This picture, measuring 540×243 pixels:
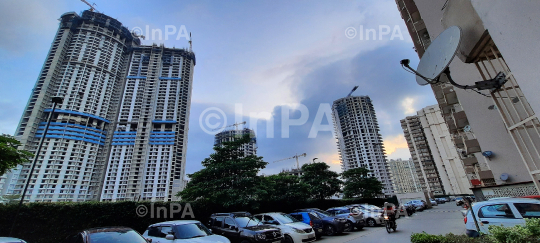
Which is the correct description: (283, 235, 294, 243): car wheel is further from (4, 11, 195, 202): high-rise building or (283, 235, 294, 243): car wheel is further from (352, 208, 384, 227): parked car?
(4, 11, 195, 202): high-rise building

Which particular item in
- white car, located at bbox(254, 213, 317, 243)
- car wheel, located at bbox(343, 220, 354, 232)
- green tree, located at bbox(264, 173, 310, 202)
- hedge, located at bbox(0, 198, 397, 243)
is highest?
green tree, located at bbox(264, 173, 310, 202)

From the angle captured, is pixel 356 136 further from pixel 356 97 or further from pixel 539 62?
pixel 539 62

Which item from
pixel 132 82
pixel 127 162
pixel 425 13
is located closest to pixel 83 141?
pixel 127 162

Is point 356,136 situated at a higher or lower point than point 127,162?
higher

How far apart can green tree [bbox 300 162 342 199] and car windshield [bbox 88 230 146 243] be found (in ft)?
68.8

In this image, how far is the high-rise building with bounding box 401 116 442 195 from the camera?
74500mm

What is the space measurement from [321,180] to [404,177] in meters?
121

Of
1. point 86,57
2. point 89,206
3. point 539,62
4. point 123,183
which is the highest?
point 86,57

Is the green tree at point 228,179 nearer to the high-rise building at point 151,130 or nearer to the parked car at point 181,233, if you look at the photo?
the parked car at point 181,233

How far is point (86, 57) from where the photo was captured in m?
74.3

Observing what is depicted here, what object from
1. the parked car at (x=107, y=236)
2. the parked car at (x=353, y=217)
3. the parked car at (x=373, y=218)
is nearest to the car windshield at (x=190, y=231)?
the parked car at (x=107, y=236)

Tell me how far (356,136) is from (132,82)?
9587cm

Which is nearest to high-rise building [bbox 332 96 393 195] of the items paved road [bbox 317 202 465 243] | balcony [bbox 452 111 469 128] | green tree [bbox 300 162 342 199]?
green tree [bbox 300 162 342 199]

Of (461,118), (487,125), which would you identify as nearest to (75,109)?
(461,118)
